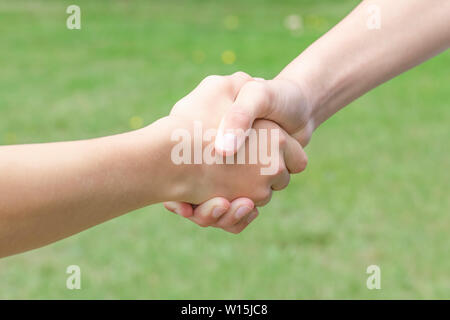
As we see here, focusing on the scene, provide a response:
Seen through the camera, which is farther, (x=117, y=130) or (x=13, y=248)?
(x=117, y=130)

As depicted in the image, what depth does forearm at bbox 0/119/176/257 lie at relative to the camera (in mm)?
1402

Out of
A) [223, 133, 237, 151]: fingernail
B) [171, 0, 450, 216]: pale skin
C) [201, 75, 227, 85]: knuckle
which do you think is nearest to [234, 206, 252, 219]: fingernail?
[171, 0, 450, 216]: pale skin

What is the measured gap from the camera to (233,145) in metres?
1.64

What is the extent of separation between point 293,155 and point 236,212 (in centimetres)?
22

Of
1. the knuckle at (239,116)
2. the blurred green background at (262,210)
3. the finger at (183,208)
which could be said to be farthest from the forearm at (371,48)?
the blurred green background at (262,210)

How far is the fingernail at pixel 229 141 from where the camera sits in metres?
1.62

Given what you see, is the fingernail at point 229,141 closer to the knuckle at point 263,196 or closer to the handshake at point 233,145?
the handshake at point 233,145

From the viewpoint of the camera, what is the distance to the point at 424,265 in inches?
106

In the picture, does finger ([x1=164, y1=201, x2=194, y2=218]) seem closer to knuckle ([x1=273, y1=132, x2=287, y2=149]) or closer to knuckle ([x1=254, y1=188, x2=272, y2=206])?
knuckle ([x1=254, y1=188, x2=272, y2=206])

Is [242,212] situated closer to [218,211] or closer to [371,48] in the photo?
[218,211]

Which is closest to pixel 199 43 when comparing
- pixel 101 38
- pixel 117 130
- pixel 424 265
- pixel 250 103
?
pixel 101 38
